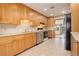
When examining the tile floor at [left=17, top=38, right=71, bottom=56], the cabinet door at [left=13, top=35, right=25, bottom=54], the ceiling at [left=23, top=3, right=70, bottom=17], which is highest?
the ceiling at [left=23, top=3, right=70, bottom=17]

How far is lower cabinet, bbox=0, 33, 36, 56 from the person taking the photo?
328 cm

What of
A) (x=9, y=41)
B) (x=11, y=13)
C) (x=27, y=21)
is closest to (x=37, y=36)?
(x=27, y=21)

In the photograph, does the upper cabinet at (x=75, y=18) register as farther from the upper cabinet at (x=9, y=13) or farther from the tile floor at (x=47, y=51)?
the upper cabinet at (x=9, y=13)

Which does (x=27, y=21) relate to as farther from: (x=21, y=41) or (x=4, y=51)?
(x=4, y=51)

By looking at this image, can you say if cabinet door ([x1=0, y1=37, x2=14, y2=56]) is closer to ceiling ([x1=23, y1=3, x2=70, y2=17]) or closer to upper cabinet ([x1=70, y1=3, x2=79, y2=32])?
upper cabinet ([x1=70, y1=3, x2=79, y2=32])

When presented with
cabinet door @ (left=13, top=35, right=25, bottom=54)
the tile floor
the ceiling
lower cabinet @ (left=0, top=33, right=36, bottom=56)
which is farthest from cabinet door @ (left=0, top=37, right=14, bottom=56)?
the ceiling

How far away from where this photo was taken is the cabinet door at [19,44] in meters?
4.07

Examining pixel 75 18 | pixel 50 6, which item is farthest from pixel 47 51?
pixel 50 6

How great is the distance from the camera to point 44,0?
31.4 inches

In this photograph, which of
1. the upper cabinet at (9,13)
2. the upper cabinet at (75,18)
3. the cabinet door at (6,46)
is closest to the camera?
the cabinet door at (6,46)

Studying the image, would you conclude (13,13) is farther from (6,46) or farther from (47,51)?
(47,51)

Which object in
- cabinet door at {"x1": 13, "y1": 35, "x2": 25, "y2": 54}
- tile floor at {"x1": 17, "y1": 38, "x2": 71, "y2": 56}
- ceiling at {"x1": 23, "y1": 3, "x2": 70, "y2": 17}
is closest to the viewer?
cabinet door at {"x1": 13, "y1": 35, "x2": 25, "y2": 54}

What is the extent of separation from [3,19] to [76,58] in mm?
3657

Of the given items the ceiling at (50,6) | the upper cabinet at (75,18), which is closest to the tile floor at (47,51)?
the upper cabinet at (75,18)
